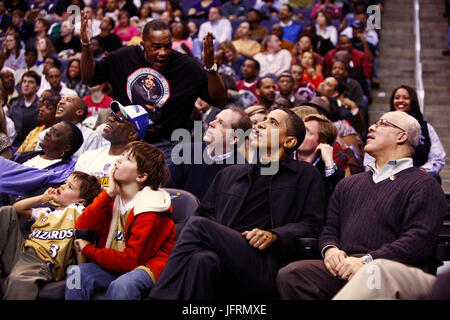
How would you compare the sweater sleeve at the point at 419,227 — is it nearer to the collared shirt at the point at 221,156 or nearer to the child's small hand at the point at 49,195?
the collared shirt at the point at 221,156

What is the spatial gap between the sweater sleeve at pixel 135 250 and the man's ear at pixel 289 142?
2.49 ft

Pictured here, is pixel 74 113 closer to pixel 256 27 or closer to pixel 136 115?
pixel 136 115

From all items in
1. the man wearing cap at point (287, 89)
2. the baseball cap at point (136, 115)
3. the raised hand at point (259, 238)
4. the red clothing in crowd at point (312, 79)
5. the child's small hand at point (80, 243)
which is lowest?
the child's small hand at point (80, 243)

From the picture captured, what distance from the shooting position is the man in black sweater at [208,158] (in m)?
3.75

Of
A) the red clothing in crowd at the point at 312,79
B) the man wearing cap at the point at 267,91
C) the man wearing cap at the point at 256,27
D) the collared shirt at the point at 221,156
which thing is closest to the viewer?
the collared shirt at the point at 221,156

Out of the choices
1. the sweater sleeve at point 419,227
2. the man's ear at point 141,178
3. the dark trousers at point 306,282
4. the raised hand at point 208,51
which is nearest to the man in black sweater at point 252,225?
the dark trousers at point 306,282

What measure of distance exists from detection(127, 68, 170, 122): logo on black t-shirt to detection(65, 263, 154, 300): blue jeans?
142 cm

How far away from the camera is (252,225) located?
2936 millimetres

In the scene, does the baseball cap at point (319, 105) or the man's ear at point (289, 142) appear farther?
the baseball cap at point (319, 105)

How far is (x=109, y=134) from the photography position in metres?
3.73

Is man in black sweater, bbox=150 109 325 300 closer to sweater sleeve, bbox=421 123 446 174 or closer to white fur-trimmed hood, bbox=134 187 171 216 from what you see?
white fur-trimmed hood, bbox=134 187 171 216

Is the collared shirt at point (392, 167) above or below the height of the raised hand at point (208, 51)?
below

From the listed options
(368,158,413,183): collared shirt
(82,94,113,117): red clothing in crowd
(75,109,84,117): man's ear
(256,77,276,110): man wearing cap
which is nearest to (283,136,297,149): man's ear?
(368,158,413,183): collared shirt

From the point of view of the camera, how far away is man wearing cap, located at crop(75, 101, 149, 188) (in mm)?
3680
